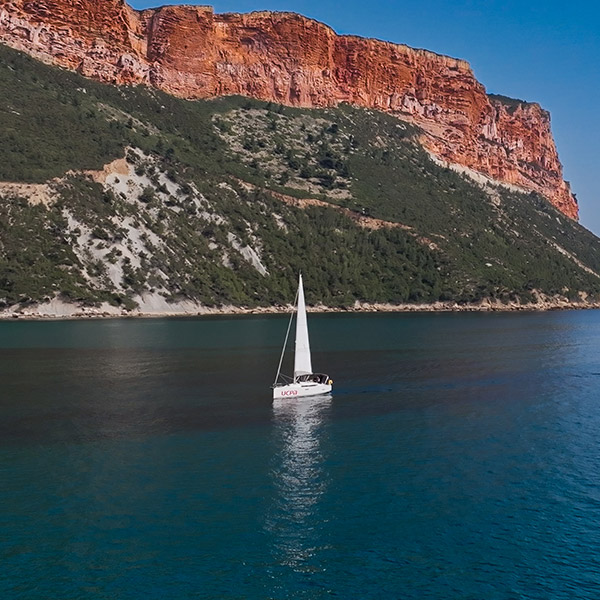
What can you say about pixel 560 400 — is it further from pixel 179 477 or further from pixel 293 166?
pixel 293 166

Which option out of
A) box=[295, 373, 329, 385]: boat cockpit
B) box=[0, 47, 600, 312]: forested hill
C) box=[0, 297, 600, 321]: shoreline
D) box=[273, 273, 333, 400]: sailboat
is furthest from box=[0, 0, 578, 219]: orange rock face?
box=[295, 373, 329, 385]: boat cockpit

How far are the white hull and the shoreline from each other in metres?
53.7

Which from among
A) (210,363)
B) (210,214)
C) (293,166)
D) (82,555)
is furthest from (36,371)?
(293,166)

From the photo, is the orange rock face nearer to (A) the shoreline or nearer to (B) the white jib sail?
(A) the shoreline

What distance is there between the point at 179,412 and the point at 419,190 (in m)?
132

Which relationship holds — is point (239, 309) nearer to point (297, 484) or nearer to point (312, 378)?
point (312, 378)

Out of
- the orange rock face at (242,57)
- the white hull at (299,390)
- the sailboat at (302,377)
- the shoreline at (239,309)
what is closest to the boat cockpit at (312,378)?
the sailboat at (302,377)

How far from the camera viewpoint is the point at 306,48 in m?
176

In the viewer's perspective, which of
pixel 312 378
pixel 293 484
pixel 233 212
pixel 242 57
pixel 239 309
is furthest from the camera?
pixel 242 57

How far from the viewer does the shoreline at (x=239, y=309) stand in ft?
288

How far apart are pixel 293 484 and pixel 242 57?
528 feet

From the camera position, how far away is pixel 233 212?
126 meters

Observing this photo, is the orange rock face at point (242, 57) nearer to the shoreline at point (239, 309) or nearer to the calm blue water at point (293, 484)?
the shoreline at point (239, 309)

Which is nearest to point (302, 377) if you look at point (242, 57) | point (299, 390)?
point (299, 390)
